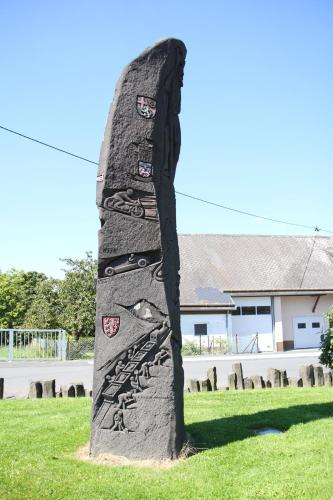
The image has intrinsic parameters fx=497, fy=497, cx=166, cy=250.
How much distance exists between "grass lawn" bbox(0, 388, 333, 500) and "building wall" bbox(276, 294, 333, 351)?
22.3 metres

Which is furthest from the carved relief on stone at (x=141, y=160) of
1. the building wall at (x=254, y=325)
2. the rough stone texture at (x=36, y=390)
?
the building wall at (x=254, y=325)

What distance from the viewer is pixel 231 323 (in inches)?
1131

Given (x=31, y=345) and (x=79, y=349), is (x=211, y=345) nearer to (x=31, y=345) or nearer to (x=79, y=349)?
(x=79, y=349)

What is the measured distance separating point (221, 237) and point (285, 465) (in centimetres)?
2905

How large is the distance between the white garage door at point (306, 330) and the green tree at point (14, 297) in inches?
781

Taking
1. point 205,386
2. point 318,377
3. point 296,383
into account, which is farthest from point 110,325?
point 318,377

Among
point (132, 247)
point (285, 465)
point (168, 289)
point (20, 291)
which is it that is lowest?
point (285, 465)

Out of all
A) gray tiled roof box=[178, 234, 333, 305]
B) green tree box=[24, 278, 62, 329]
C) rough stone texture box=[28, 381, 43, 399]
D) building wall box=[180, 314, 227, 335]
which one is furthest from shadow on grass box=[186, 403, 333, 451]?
green tree box=[24, 278, 62, 329]

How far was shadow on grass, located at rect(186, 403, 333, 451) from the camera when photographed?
6.62 meters

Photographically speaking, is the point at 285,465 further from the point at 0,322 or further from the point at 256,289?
the point at 0,322

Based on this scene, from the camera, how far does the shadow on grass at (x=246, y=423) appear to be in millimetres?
6621

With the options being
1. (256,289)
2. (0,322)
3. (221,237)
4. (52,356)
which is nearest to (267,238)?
(221,237)

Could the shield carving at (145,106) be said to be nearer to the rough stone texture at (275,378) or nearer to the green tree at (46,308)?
the rough stone texture at (275,378)

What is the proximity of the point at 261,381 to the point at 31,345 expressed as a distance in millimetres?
14632
